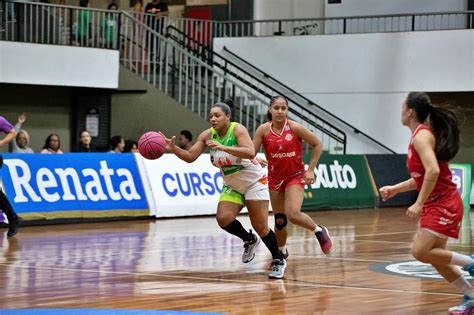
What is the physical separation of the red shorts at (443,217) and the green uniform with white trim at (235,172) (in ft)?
11.3

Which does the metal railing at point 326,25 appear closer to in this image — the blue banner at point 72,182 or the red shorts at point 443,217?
the blue banner at point 72,182

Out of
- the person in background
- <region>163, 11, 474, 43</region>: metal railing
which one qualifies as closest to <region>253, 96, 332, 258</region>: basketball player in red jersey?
the person in background

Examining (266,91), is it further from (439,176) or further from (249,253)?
(439,176)

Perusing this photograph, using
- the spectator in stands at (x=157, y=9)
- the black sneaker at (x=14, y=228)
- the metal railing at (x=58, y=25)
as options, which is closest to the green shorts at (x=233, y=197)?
the black sneaker at (x=14, y=228)

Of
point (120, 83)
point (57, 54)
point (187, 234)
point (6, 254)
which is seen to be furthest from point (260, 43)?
point (6, 254)

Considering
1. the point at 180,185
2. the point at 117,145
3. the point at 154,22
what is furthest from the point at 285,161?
the point at 154,22

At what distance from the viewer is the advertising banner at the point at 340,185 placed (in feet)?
81.6

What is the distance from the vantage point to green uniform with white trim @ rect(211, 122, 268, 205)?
12062 mm

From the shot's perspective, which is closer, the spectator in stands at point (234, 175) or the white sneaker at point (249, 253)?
the spectator in stands at point (234, 175)

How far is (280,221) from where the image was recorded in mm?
12492

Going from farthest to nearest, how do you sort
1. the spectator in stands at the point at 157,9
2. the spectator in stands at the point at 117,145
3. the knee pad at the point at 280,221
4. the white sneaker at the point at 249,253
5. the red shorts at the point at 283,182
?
the spectator in stands at the point at 157,9 < the spectator in stands at the point at 117,145 < the white sneaker at the point at 249,253 < the knee pad at the point at 280,221 < the red shorts at the point at 283,182

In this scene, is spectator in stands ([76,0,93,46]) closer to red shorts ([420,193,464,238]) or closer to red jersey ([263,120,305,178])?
red jersey ([263,120,305,178])

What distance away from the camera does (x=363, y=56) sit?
29500 mm

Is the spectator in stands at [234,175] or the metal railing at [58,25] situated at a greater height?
the metal railing at [58,25]
